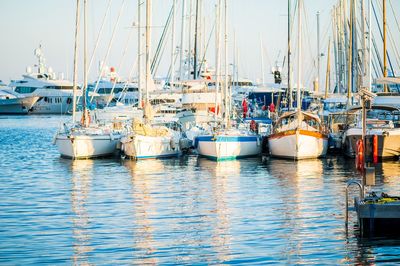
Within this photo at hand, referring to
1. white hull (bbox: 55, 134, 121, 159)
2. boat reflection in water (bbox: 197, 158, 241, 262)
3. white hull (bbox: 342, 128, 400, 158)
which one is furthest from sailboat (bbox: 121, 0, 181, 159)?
white hull (bbox: 342, 128, 400, 158)

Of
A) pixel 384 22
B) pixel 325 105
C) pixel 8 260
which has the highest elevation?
pixel 384 22

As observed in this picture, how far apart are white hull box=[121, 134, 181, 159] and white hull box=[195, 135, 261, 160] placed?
1.77 m

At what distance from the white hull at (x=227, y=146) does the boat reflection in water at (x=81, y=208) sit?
6138 mm

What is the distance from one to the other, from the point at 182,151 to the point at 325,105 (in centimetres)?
2035

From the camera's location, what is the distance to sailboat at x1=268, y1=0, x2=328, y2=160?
41.7 meters

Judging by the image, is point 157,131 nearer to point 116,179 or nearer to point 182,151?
point 182,151

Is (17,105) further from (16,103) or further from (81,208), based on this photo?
(81,208)

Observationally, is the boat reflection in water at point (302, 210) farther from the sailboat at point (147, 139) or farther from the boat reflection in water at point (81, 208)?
the sailboat at point (147, 139)

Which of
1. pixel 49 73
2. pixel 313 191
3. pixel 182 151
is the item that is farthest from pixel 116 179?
pixel 49 73

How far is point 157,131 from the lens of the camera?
142 feet

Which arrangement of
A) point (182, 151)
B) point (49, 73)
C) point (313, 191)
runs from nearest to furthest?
point (313, 191)
point (182, 151)
point (49, 73)

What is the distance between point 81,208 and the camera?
25.7 meters

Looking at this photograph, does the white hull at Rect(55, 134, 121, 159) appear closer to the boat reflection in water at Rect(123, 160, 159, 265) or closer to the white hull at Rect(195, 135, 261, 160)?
the boat reflection in water at Rect(123, 160, 159, 265)

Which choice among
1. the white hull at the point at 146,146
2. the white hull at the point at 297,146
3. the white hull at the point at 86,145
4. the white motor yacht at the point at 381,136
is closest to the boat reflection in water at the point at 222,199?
the white hull at the point at 146,146
